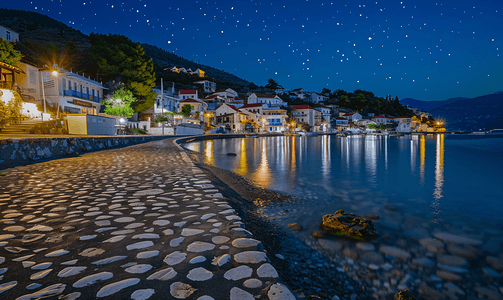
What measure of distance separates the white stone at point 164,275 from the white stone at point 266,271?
2.47 ft

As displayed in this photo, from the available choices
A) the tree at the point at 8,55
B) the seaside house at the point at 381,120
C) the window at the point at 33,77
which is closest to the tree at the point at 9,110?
the tree at the point at 8,55

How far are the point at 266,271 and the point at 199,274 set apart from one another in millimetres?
594

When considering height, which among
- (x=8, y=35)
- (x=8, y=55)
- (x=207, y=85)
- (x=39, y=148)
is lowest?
(x=39, y=148)

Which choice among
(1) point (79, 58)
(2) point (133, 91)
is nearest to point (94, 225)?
(2) point (133, 91)

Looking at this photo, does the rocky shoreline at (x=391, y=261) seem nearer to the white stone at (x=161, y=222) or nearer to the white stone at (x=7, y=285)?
the white stone at (x=161, y=222)

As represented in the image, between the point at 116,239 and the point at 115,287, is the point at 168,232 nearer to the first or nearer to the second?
the point at 116,239

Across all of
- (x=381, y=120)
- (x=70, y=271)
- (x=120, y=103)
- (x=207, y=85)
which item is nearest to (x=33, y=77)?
(x=120, y=103)

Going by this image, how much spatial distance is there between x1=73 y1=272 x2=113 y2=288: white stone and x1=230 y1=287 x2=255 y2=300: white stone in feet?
3.60

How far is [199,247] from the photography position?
2611 mm

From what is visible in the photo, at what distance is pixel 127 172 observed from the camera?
23.5ft

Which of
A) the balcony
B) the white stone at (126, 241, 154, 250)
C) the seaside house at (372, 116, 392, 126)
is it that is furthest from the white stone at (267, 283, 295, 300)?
the seaside house at (372, 116, 392, 126)

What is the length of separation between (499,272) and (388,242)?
1.65m

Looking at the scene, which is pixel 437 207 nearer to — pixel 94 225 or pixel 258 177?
pixel 258 177

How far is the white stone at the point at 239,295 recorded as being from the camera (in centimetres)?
179
